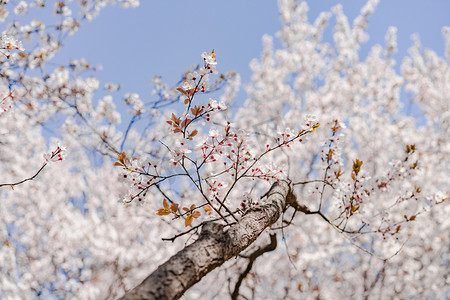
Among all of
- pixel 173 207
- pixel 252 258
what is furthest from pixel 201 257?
pixel 252 258

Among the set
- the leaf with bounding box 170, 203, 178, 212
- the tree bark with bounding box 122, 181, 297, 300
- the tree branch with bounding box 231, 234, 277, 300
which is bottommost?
the tree bark with bounding box 122, 181, 297, 300

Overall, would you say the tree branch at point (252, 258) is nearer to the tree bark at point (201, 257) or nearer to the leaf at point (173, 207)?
the tree bark at point (201, 257)

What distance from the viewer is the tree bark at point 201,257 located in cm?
105

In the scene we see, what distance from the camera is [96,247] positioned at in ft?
26.2

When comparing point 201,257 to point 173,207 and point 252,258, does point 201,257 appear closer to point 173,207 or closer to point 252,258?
point 173,207

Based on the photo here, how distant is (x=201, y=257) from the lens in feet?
4.21

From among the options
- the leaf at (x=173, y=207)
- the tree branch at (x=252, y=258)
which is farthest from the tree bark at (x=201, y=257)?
the tree branch at (x=252, y=258)

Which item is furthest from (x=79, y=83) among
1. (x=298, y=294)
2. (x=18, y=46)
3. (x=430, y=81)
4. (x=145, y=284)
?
(x=430, y=81)

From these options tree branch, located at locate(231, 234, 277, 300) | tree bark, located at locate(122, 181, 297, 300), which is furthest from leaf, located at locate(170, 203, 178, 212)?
tree branch, located at locate(231, 234, 277, 300)

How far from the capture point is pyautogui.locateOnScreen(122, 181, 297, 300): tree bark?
1.05m

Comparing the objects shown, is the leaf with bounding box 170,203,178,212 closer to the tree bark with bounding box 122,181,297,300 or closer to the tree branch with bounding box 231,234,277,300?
the tree bark with bounding box 122,181,297,300

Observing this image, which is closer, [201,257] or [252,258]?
[201,257]

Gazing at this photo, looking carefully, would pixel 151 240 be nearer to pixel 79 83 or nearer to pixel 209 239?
pixel 79 83

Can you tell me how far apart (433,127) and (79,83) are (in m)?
10.3
